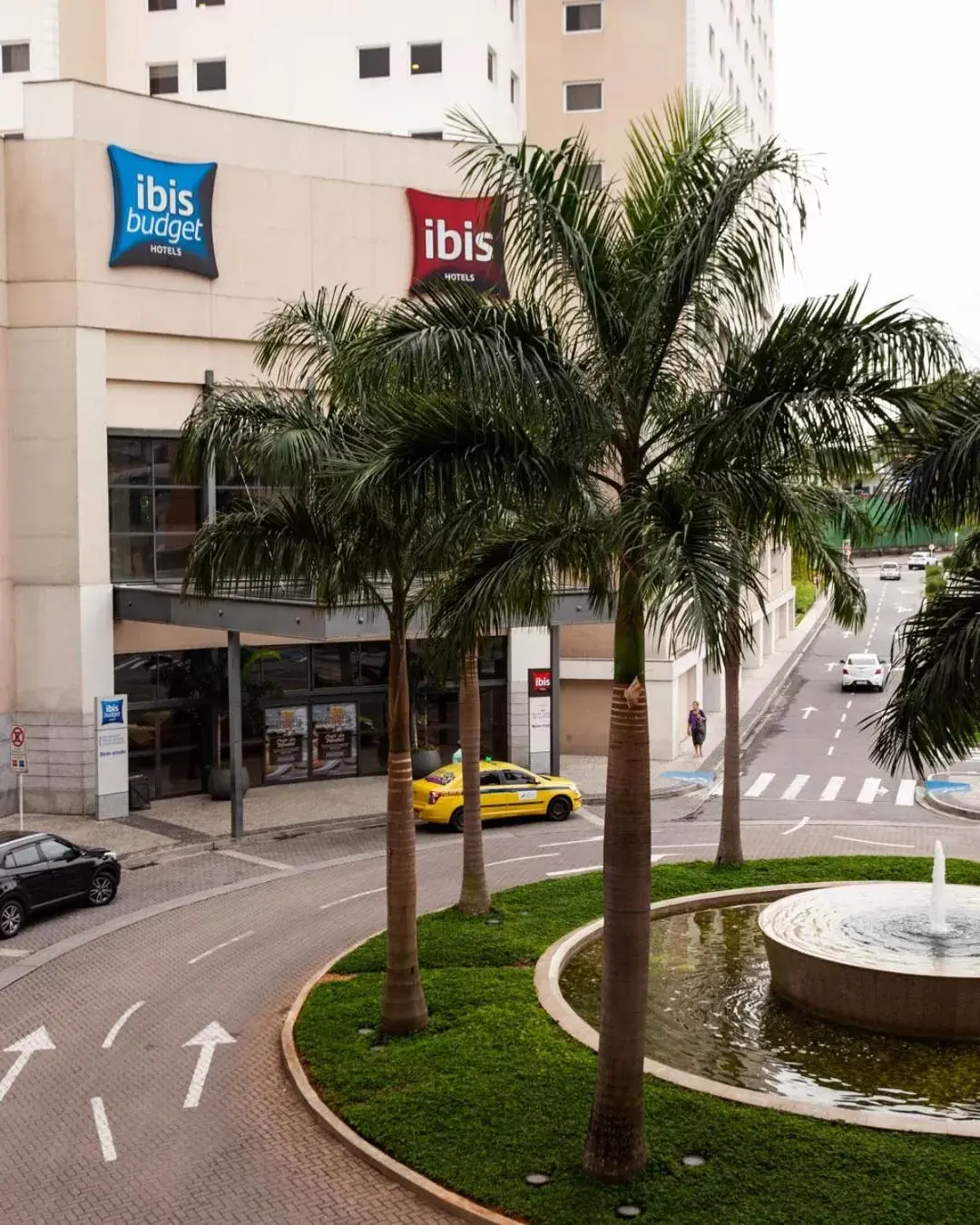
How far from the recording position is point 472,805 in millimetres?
20234

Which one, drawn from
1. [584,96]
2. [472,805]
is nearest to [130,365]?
[472,805]

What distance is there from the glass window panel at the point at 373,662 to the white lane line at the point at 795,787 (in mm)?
10573

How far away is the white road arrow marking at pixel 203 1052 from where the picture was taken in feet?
48.4

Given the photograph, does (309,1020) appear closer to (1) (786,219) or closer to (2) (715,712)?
(1) (786,219)

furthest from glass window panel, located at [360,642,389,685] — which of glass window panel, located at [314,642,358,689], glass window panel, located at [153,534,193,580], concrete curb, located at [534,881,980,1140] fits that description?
concrete curb, located at [534,881,980,1140]

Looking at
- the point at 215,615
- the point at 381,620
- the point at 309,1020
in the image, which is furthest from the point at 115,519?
the point at 309,1020

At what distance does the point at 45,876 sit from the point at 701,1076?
12.5 meters

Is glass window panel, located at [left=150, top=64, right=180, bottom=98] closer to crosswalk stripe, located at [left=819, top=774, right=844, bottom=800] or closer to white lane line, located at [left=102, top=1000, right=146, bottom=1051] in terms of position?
crosswalk stripe, located at [left=819, top=774, right=844, bottom=800]

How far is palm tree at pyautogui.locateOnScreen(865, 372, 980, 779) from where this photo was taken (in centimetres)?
1200

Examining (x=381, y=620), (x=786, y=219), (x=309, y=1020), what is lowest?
(x=309, y=1020)

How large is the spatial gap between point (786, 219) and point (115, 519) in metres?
22.3

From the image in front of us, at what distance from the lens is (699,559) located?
10688mm

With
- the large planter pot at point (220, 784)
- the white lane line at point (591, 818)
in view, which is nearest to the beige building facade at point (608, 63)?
the white lane line at point (591, 818)

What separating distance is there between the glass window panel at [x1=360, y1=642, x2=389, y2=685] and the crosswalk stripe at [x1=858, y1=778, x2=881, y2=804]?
1233 cm
